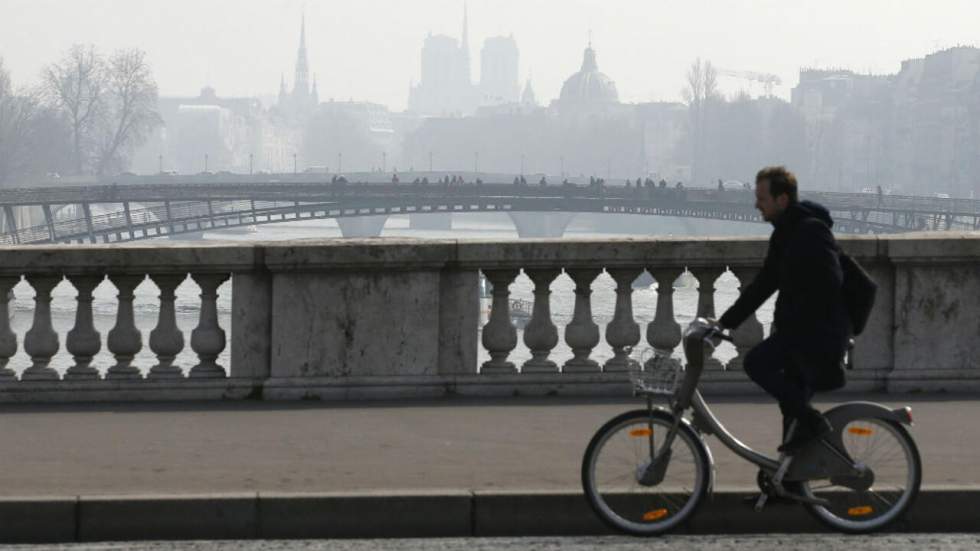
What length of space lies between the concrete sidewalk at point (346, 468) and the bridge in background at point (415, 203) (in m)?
70.5

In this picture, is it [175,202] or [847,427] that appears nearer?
[847,427]

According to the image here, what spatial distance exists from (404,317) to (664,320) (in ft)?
4.06

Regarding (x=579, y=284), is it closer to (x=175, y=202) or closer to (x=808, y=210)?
(x=808, y=210)

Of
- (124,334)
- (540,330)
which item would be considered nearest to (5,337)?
(124,334)

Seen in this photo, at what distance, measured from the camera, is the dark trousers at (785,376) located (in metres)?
6.43

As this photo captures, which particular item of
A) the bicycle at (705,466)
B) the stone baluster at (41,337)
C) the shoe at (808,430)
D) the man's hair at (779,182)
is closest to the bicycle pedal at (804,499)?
the bicycle at (705,466)

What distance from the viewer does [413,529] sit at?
6633 millimetres

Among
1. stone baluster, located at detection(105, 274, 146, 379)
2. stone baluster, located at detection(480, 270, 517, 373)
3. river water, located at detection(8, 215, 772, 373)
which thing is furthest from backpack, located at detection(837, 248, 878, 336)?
river water, located at detection(8, 215, 772, 373)

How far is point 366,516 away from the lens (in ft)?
21.8

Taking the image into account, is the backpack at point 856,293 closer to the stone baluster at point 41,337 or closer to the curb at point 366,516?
the curb at point 366,516

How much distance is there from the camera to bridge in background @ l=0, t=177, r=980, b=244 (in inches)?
3249

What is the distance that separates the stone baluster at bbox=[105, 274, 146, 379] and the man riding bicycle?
12.0ft

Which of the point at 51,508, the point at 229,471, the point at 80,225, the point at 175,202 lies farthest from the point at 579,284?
the point at 175,202

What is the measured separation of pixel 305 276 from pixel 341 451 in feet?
5.30
